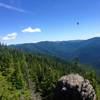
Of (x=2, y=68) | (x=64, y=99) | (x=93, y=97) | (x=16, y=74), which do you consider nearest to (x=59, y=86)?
(x=64, y=99)

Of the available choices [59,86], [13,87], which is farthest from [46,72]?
[59,86]

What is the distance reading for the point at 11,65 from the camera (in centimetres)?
11975

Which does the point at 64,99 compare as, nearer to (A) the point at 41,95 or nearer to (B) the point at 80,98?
(B) the point at 80,98

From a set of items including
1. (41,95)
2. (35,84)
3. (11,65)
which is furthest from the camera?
(11,65)

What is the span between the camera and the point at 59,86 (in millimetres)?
79250

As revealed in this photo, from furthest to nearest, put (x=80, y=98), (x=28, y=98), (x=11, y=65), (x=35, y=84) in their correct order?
(x=11, y=65) < (x=35, y=84) < (x=28, y=98) < (x=80, y=98)

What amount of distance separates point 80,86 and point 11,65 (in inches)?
2048

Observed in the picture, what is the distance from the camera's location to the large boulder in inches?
3000

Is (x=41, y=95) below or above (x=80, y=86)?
below

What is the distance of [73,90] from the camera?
76.5 meters

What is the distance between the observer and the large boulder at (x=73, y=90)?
76188mm

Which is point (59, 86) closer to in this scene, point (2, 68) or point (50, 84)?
point (50, 84)

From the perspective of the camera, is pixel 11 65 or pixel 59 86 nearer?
pixel 59 86

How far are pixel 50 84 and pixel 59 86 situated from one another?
20585 millimetres
